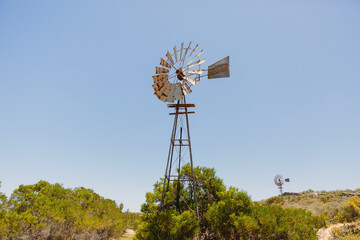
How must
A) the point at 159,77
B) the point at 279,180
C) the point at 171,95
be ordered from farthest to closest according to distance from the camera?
the point at 279,180 < the point at 159,77 < the point at 171,95

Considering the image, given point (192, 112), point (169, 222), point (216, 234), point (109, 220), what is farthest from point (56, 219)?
point (192, 112)

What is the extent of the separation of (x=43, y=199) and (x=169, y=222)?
1268 cm

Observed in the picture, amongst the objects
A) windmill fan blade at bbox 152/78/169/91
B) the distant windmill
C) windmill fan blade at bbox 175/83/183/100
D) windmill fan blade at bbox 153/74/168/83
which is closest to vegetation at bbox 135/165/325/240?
windmill fan blade at bbox 175/83/183/100

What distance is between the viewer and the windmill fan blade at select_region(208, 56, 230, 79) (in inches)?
565

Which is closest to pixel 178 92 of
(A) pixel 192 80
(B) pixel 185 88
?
(B) pixel 185 88

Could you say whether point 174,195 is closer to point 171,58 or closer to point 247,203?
point 247,203

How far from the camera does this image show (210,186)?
722 inches

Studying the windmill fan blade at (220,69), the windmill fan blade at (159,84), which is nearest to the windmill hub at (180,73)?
the windmill fan blade at (159,84)

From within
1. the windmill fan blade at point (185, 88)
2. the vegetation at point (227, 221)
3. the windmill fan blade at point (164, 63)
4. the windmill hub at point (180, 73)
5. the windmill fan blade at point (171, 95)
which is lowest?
the vegetation at point (227, 221)

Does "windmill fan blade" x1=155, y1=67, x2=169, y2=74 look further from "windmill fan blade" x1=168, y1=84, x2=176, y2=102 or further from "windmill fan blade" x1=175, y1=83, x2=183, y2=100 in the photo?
"windmill fan blade" x1=168, y1=84, x2=176, y2=102

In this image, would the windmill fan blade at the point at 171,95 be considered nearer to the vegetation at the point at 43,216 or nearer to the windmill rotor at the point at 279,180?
the vegetation at the point at 43,216

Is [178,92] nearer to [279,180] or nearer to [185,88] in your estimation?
[185,88]

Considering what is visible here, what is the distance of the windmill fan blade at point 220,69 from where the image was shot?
14.4 meters

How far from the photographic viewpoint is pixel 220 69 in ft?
48.1
